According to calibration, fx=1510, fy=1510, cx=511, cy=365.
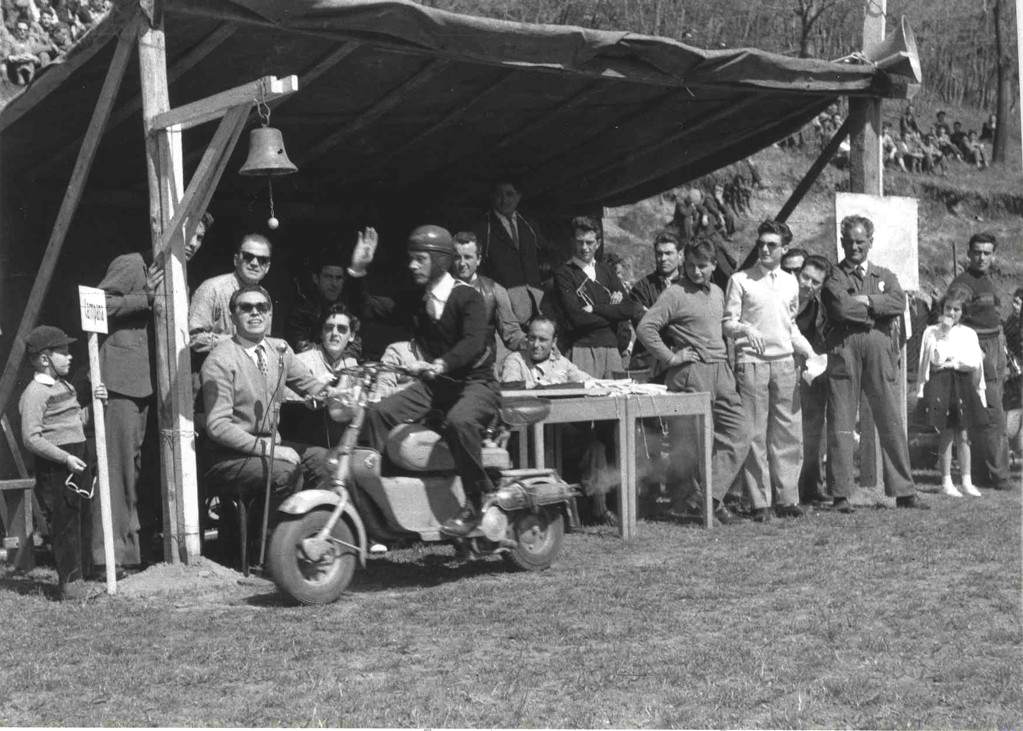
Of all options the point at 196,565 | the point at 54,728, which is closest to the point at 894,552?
the point at 196,565

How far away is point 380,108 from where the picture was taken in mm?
10242

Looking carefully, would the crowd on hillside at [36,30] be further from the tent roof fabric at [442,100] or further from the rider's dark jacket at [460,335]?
the rider's dark jacket at [460,335]

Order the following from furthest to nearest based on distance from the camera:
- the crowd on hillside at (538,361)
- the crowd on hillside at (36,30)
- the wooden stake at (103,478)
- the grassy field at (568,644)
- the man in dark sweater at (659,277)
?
1. the crowd on hillside at (36,30)
2. the man in dark sweater at (659,277)
3. the crowd on hillside at (538,361)
4. the wooden stake at (103,478)
5. the grassy field at (568,644)

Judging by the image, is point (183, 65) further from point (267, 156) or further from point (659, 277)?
point (659, 277)

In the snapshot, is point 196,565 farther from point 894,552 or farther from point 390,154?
point 390,154

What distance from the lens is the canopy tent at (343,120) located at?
26.4 feet

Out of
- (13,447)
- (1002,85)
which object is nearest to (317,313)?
(13,447)

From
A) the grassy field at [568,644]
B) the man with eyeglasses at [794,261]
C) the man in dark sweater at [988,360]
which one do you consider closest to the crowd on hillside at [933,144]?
the man in dark sweater at [988,360]

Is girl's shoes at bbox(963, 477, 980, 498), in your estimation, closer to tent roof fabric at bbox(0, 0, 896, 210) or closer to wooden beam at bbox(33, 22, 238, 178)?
tent roof fabric at bbox(0, 0, 896, 210)

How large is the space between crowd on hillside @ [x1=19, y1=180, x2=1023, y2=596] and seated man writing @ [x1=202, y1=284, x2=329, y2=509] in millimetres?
11

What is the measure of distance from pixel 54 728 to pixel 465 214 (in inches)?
305

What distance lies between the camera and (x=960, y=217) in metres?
35.7

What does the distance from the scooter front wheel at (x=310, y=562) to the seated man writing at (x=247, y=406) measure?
0.77 m

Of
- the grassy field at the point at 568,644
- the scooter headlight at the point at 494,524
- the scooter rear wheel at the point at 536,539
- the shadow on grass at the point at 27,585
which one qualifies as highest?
the scooter headlight at the point at 494,524
